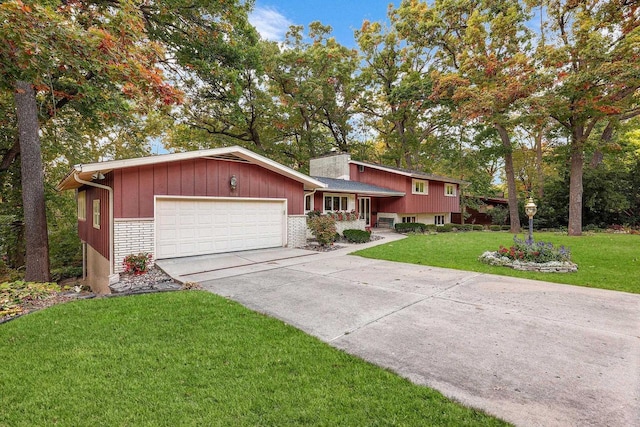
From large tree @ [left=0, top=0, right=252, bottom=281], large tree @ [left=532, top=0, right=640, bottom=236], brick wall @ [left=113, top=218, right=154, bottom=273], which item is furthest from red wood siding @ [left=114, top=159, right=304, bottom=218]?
large tree @ [left=532, top=0, right=640, bottom=236]

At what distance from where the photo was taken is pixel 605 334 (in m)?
3.80

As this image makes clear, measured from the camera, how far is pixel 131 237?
7723 mm

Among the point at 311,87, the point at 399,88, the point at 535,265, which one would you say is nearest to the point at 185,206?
the point at 535,265

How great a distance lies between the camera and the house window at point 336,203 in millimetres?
15727

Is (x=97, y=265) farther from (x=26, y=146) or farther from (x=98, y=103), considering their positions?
(x=98, y=103)

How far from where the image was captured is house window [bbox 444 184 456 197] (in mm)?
21812

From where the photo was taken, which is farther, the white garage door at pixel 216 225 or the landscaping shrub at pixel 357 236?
the landscaping shrub at pixel 357 236

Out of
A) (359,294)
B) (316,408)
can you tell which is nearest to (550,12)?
(359,294)

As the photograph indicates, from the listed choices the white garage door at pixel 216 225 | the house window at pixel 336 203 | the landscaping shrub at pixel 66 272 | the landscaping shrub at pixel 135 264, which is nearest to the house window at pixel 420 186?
the house window at pixel 336 203

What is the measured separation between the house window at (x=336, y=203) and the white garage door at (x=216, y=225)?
4.65 meters

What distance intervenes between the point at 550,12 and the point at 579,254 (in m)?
12.7

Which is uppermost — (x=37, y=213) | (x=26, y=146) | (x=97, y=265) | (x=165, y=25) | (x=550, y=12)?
(x=550, y=12)

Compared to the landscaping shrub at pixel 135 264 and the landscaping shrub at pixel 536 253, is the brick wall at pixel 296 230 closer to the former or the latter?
the landscaping shrub at pixel 135 264

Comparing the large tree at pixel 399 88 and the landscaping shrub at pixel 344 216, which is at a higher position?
the large tree at pixel 399 88
